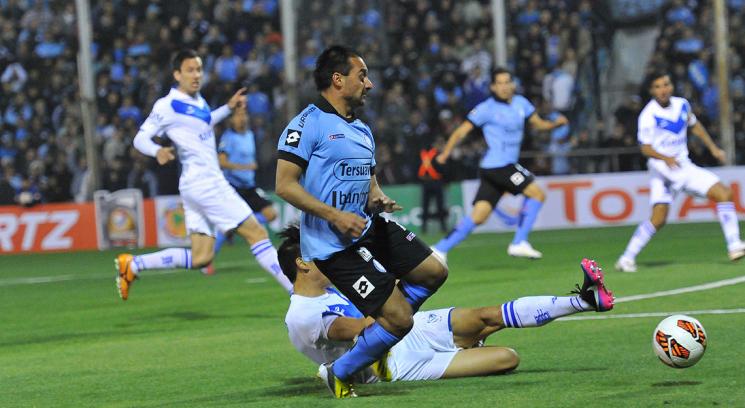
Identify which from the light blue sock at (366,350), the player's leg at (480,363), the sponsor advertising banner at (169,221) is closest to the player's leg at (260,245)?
the player's leg at (480,363)

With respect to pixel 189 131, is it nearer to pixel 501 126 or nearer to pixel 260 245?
pixel 260 245

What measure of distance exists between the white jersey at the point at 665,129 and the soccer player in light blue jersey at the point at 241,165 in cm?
571

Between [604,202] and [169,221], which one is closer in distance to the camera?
[604,202]

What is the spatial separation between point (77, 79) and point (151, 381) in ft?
65.9

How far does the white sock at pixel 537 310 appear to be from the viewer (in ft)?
24.7

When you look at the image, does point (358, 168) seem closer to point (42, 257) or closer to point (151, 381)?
point (151, 381)

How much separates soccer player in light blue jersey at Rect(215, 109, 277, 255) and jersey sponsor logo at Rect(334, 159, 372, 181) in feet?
32.7

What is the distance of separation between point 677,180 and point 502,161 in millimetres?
2655

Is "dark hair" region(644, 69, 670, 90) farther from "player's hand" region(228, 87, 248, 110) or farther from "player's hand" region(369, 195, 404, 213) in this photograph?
"player's hand" region(369, 195, 404, 213)

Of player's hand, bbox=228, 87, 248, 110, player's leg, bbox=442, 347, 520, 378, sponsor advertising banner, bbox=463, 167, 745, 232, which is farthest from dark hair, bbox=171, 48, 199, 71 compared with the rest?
sponsor advertising banner, bbox=463, 167, 745, 232

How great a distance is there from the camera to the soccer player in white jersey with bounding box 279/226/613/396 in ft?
25.1

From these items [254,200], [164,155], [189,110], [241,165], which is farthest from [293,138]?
[254,200]

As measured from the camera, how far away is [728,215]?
14203 mm

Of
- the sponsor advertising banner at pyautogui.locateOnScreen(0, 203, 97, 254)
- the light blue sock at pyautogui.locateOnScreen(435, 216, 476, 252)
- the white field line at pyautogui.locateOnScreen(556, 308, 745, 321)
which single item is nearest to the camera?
the white field line at pyautogui.locateOnScreen(556, 308, 745, 321)
